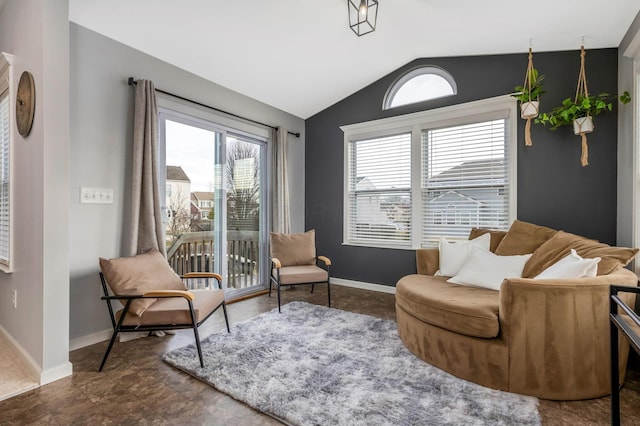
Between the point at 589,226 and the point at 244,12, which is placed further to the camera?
the point at 589,226

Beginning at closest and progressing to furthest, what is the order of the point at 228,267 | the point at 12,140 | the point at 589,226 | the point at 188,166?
1. the point at 12,140
2. the point at 589,226
3. the point at 188,166
4. the point at 228,267

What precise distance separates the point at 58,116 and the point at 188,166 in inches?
58.4

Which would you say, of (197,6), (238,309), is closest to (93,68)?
(197,6)

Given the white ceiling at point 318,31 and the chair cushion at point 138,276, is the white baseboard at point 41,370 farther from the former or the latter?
the white ceiling at point 318,31

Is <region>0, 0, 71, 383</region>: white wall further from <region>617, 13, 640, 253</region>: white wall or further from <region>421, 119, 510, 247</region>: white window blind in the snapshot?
<region>617, 13, 640, 253</region>: white wall

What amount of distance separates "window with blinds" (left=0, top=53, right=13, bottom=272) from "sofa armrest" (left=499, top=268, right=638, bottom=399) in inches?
145

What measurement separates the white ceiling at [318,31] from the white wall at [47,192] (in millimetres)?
547

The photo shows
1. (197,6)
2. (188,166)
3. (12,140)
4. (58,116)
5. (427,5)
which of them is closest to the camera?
(58,116)

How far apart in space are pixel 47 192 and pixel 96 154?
2.53 feet

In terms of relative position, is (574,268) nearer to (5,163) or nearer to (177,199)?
(177,199)

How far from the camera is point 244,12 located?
276 cm

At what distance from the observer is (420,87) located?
417 centimetres

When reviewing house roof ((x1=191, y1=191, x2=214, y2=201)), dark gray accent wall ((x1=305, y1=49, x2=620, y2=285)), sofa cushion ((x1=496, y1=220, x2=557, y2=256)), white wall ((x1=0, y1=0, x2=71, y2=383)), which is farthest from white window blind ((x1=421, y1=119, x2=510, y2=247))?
white wall ((x1=0, y1=0, x2=71, y2=383))

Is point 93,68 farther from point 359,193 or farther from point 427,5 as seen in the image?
point 359,193
